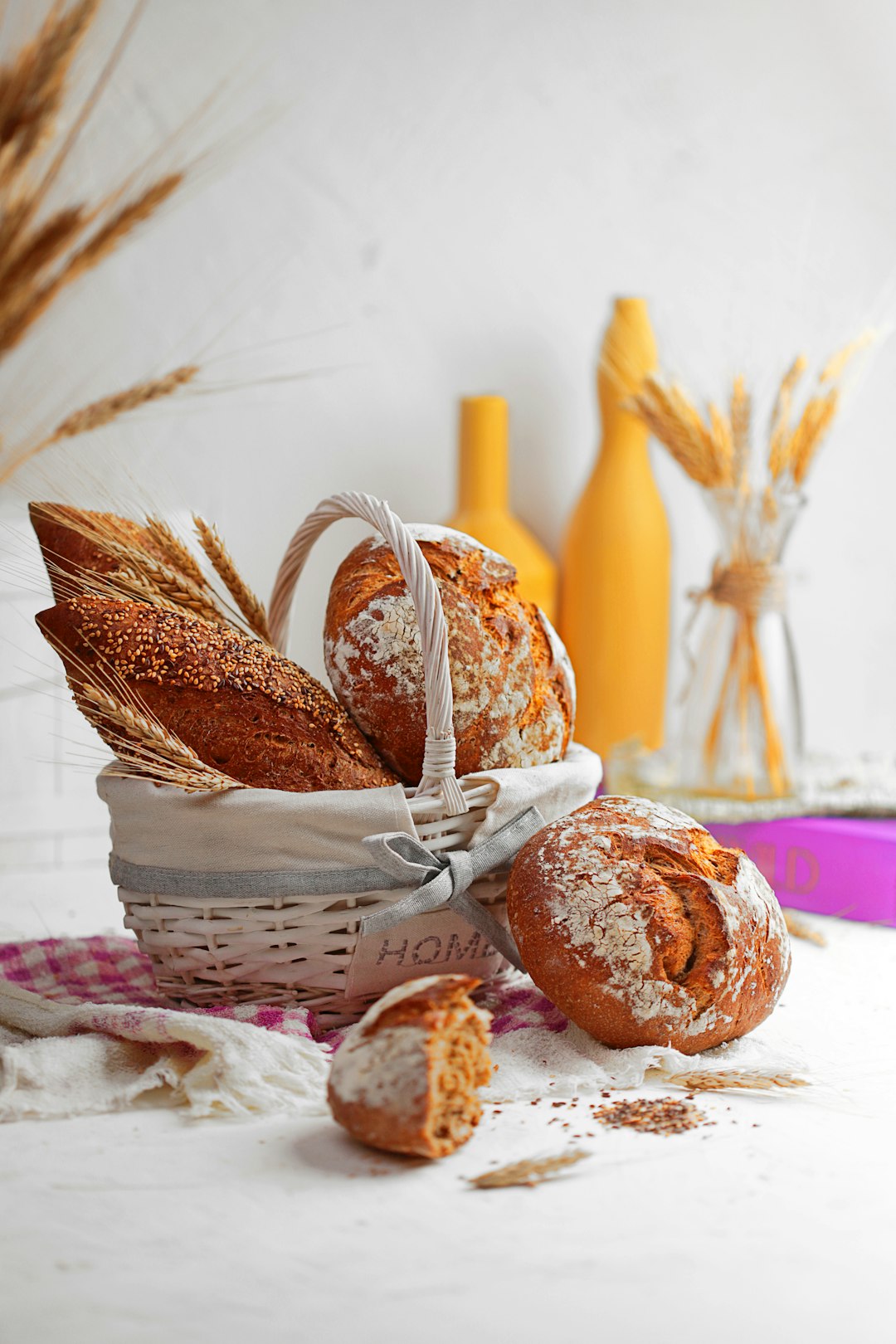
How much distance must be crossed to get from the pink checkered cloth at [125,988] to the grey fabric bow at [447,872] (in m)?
0.05

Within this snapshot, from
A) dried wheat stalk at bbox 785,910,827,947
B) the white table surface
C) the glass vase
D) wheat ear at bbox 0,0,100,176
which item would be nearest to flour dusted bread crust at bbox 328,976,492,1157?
the white table surface

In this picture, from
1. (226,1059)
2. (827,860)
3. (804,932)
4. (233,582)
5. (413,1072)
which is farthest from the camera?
(827,860)

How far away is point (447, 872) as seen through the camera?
2.88ft

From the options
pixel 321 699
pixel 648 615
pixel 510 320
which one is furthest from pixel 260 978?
pixel 510 320

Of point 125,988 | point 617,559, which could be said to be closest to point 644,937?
point 125,988

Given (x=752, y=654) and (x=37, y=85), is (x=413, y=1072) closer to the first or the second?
(x=37, y=85)

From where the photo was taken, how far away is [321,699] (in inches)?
36.1

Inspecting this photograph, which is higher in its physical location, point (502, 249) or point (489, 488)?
point (502, 249)

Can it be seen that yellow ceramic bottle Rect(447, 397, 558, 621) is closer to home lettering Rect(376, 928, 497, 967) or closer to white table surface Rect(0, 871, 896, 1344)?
home lettering Rect(376, 928, 497, 967)

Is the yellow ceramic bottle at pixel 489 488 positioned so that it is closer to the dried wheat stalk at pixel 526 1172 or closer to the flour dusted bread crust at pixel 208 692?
the flour dusted bread crust at pixel 208 692

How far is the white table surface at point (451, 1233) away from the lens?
55cm

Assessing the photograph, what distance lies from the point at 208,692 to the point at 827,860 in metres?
0.80

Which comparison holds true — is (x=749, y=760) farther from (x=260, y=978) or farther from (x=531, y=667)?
(x=260, y=978)

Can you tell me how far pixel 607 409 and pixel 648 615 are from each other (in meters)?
0.31
